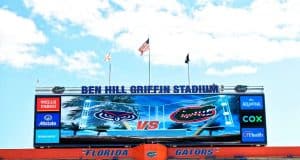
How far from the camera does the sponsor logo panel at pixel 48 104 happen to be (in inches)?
2044

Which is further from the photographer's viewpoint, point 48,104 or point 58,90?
point 58,90

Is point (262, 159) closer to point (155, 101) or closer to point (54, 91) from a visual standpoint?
point (155, 101)

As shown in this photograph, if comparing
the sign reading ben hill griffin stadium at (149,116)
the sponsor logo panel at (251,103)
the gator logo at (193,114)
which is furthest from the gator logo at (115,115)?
the sponsor logo panel at (251,103)

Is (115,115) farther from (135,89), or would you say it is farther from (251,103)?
(251,103)

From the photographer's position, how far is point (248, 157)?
51.1 meters

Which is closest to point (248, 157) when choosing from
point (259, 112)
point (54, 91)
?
point (259, 112)

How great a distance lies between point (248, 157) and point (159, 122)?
9.61m

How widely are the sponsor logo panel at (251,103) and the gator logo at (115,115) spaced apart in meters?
11.2

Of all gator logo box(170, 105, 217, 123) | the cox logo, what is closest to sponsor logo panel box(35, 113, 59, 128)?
gator logo box(170, 105, 217, 123)

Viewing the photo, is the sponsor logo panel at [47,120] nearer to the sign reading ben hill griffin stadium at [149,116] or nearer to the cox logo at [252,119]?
the sign reading ben hill griffin stadium at [149,116]

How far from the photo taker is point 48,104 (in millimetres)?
52188

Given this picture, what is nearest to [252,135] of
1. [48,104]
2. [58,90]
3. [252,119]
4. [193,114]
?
[252,119]

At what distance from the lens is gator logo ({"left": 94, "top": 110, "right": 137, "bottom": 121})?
52.0m

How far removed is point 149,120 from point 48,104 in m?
10.5
